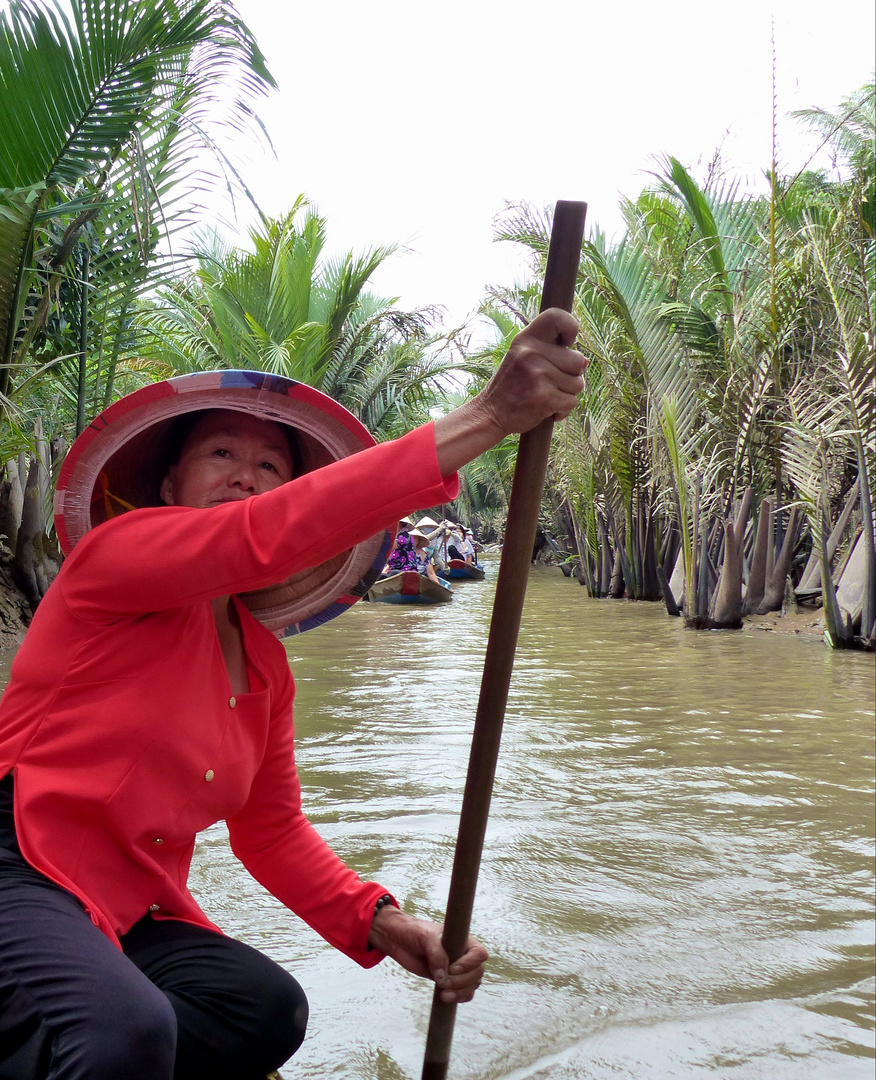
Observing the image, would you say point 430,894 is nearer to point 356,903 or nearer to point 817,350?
point 356,903

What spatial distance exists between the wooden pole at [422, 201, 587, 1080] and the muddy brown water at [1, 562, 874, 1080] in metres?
0.73

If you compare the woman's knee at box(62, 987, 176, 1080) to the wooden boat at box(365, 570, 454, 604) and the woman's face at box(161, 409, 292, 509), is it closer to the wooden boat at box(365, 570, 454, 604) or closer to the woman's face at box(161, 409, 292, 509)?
the woman's face at box(161, 409, 292, 509)

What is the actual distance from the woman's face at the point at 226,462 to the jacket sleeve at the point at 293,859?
0.36m

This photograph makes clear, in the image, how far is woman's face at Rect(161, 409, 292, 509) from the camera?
5.21 ft

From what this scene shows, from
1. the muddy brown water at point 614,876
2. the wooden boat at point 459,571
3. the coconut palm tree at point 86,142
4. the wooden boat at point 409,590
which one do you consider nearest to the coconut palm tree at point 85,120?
the coconut palm tree at point 86,142

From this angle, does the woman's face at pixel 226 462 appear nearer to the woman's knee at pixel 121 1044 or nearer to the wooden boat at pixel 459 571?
the woman's knee at pixel 121 1044

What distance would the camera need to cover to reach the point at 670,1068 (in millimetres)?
1933

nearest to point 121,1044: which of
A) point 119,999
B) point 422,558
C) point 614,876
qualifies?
point 119,999

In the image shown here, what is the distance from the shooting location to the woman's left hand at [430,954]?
150cm

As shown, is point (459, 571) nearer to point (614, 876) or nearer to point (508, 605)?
point (614, 876)

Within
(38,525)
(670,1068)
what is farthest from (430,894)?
(38,525)

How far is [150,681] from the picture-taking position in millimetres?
1408

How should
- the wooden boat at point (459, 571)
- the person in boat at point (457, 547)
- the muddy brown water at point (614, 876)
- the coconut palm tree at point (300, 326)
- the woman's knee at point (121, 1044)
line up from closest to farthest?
the woman's knee at point (121, 1044) → the muddy brown water at point (614, 876) → the coconut palm tree at point (300, 326) → the wooden boat at point (459, 571) → the person in boat at point (457, 547)

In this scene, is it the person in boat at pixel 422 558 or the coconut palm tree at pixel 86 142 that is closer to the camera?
the coconut palm tree at pixel 86 142
